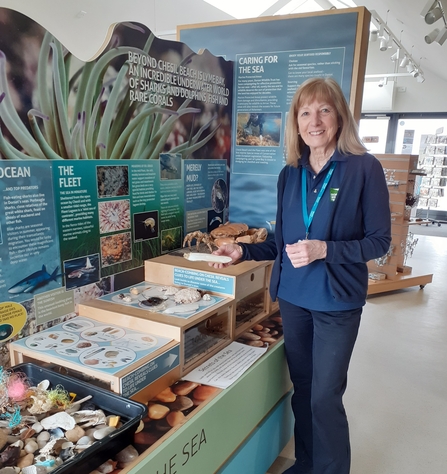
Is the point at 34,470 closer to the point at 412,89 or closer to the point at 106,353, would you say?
the point at 106,353

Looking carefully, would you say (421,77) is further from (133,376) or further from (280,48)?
(133,376)

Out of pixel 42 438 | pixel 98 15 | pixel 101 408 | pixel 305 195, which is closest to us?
pixel 42 438

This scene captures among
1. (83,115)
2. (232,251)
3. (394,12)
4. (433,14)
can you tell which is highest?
(394,12)

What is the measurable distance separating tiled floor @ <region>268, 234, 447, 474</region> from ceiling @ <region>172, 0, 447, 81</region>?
304 cm

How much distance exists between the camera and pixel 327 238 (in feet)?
4.51

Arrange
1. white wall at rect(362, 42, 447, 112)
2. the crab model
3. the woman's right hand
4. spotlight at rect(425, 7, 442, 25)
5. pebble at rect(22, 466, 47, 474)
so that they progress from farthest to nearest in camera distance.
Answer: white wall at rect(362, 42, 447, 112) < spotlight at rect(425, 7, 442, 25) < the crab model < the woman's right hand < pebble at rect(22, 466, 47, 474)

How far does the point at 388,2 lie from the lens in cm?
482

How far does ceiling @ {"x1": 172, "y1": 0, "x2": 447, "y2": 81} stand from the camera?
15.8ft

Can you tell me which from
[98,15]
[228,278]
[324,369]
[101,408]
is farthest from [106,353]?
[98,15]

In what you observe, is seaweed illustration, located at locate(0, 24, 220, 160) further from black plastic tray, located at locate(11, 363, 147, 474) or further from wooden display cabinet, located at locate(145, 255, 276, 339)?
black plastic tray, located at locate(11, 363, 147, 474)

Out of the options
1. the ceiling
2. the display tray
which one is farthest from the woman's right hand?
the ceiling

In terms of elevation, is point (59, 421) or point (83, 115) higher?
point (83, 115)

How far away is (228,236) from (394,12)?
4803mm

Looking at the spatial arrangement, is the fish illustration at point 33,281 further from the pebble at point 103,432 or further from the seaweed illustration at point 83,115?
the pebble at point 103,432
